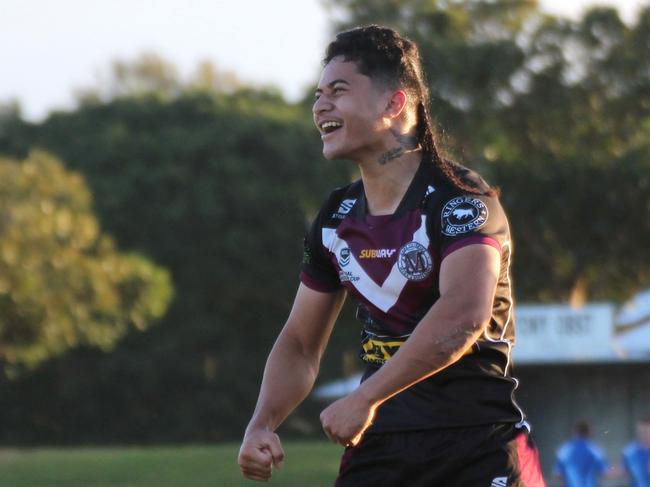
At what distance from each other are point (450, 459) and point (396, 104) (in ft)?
3.41

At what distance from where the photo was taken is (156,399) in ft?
186

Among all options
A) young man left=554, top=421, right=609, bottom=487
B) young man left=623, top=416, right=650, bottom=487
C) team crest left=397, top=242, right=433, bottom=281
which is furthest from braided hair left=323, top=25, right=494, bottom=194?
young man left=554, top=421, right=609, bottom=487

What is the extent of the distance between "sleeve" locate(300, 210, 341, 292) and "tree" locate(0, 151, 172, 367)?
114 feet

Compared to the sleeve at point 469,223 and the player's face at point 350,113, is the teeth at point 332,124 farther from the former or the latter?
the sleeve at point 469,223

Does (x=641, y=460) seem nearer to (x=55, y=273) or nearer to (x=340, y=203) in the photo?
(x=340, y=203)

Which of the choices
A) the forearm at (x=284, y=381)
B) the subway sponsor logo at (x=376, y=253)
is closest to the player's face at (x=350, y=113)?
the subway sponsor logo at (x=376, y=253)

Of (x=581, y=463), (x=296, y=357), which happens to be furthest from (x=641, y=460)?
(x=296, y=357)

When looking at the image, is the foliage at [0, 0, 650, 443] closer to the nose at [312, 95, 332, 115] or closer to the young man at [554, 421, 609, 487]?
the young man at [554, 421, 609, 487]

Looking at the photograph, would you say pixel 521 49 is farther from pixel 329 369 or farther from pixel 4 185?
pixel 329 369

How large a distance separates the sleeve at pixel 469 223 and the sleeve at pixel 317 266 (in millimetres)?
501

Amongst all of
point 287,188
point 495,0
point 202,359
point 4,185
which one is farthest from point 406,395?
point 202,359

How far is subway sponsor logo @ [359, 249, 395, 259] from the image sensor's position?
175 inches

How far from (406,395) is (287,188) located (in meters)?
49.1

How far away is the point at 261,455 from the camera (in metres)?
4.39
